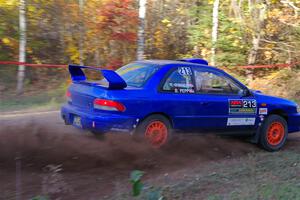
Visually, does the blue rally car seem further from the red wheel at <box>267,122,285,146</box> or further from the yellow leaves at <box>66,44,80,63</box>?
the yellow leaves at <box>66,44,80,63</box>

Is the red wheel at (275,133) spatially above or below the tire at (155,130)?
below

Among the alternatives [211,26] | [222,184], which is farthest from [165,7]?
[222,184]

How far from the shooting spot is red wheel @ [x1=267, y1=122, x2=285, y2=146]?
8633 mm

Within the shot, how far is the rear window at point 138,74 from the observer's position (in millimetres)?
7645

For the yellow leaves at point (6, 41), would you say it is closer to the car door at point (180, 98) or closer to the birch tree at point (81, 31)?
the birch tree at point (81, 31)

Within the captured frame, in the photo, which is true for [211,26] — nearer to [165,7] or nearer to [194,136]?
[165,7]

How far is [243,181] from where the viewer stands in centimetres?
613

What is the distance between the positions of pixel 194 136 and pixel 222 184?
2.07 metres

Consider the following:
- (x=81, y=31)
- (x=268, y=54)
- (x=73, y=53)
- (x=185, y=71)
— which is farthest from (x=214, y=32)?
(x=185, y=71)

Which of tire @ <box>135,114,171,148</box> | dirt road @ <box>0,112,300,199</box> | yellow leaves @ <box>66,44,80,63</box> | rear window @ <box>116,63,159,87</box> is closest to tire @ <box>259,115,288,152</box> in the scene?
dirt road @ <box>0,112,300,199</box>

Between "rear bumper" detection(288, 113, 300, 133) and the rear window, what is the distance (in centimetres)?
288

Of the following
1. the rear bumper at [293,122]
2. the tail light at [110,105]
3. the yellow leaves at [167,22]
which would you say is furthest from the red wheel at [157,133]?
the yellow leaves at [167,22]

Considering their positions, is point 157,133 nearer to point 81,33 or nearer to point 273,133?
point 273,133

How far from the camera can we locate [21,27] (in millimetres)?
15586
